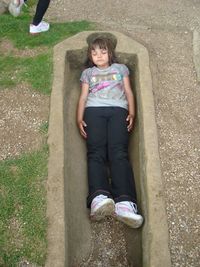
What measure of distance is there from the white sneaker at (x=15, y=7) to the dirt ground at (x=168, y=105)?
0.53 meters

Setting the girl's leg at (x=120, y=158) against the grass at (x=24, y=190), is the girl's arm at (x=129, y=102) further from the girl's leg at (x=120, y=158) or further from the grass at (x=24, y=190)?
the grass at (x=24, y=190)

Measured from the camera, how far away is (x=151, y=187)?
398 cm

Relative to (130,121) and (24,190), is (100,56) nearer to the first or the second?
A: (130,121)

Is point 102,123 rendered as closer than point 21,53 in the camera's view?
Yes

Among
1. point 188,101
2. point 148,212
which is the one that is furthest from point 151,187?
point 188,101

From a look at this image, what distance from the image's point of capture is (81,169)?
4730mm

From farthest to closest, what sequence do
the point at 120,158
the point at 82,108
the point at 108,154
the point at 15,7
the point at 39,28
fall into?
the point at 15,7
the point at 39,28
the point at 82,108
the point at 108,154
the point at 120,158

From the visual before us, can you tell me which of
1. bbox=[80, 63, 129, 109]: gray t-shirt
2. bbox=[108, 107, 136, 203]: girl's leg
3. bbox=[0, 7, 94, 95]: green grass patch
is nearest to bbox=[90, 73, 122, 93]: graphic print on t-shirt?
bbox=[80, 63, 129, 109]: gray t-shirt

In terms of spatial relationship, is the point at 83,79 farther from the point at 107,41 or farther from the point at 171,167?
the point at 171,167

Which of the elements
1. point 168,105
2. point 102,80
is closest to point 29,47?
point 102,80

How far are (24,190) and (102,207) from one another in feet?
2.55

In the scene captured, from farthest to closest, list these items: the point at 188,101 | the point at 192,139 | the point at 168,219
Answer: the point at 188,101, the point at 192,139, the point at 168,219

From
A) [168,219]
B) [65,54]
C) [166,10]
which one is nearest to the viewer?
[168,219]

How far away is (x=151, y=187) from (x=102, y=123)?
1.15 meters
